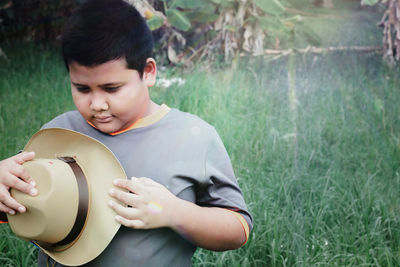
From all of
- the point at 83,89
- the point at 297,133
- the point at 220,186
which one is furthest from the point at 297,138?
the point at 83,89

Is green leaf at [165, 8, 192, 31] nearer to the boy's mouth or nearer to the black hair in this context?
the black hair

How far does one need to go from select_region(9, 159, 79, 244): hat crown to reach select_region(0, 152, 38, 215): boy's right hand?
0.03 ft

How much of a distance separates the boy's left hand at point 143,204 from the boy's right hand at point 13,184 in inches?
6.9

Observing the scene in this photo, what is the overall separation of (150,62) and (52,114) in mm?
911

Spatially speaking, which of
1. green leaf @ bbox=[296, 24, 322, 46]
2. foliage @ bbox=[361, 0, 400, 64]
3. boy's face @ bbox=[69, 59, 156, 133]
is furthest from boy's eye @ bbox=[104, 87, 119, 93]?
foliage @ bbox=[361, 0, 400, 64]

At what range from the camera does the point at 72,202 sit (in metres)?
0.99

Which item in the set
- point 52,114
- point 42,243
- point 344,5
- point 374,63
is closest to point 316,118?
point 374,63

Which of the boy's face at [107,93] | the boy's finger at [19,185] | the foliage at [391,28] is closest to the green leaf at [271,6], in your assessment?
the foliage at [391,28]

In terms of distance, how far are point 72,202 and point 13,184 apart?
13 cm

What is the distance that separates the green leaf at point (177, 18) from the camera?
1931mm

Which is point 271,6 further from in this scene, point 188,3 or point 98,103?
point 98,103

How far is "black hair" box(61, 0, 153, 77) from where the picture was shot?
104 centimetres

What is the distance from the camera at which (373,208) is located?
1.74 meters

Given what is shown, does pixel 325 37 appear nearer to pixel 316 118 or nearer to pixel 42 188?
pixel 316 118
